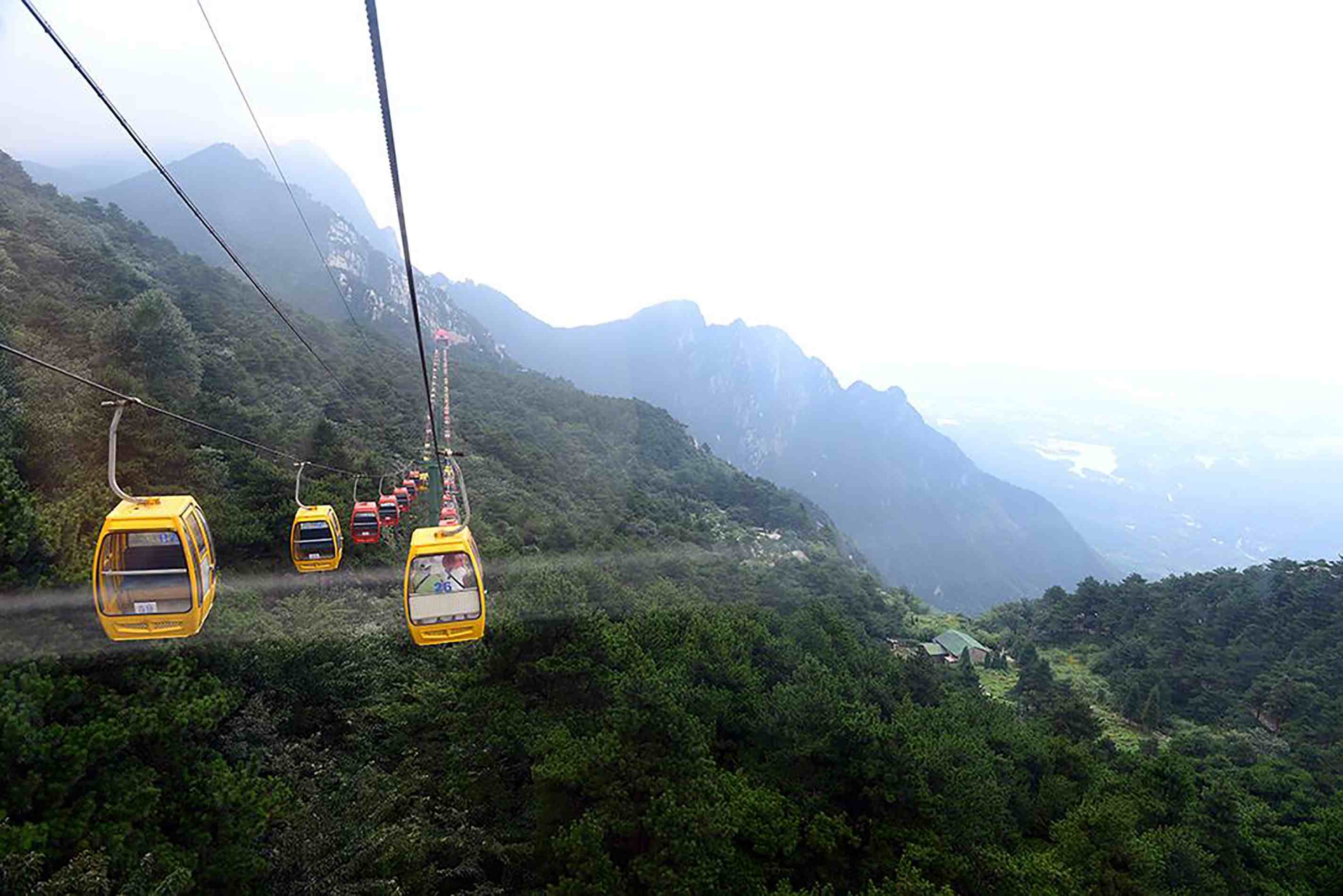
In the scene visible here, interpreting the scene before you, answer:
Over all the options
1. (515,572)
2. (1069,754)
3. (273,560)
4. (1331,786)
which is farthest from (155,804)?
(1331,786)

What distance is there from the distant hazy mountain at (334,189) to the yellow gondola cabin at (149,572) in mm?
149011

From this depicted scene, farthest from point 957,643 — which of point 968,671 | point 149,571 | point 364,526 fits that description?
point 149,571

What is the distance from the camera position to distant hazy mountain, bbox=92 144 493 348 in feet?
275

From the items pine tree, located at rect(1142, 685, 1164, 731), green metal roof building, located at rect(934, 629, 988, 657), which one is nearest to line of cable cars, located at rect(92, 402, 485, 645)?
pine tree, located at rect(1142, 685, 1164, 731)

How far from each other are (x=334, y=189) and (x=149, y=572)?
171 meters

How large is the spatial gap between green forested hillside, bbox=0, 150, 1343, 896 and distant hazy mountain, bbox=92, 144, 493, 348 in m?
64.1

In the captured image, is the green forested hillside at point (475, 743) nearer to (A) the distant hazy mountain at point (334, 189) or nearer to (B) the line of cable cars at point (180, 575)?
(B) the line of cable cars at point (180, 575)

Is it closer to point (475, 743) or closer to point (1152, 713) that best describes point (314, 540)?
point (475, 743)

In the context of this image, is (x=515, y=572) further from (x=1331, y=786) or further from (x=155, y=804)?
(x=1331, y=786)

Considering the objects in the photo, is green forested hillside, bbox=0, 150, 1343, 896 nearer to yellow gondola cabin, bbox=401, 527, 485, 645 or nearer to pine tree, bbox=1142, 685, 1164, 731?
yellow gondola cabin, bbox=401, 527, 485, 645

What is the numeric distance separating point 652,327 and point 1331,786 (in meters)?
159

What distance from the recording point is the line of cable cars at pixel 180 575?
7.18 meters

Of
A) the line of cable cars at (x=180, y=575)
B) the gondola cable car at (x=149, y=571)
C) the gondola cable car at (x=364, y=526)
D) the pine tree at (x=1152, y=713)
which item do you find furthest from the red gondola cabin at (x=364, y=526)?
the pine tree at (x=1152, y=713)

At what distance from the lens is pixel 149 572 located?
7.23 metres
